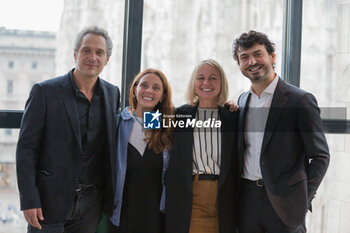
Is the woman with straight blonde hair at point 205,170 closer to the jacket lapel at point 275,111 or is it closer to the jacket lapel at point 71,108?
the jacket lapel at point 275,111

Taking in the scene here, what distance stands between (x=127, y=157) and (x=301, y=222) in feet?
3.21

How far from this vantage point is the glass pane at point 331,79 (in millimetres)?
2719

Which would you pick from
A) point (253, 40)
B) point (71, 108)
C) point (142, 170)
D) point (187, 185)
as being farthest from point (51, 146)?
point (253, 40)

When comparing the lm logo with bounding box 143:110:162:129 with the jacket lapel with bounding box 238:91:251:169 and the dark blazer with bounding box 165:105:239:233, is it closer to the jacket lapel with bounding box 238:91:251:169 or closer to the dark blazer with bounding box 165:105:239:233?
the dark blazer with bounding box 165:105:239:233

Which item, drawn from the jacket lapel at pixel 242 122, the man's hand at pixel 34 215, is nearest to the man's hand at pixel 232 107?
the jacket lapel at pixel 242 122

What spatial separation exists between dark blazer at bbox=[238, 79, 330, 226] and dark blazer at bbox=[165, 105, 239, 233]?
0.62ft

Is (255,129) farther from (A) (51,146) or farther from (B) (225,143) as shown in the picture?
(A) (51,146)

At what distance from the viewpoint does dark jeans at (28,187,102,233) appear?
1583 millimetres

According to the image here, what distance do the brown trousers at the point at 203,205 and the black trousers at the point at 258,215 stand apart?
17 centimetres

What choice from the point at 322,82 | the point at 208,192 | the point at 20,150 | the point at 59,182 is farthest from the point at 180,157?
the point at 322,82

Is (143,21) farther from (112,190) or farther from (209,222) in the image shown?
(209,222)

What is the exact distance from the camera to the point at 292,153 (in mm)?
1624

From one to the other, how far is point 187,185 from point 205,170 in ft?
0.42

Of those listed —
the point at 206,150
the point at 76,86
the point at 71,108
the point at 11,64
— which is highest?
the point at 11,64
